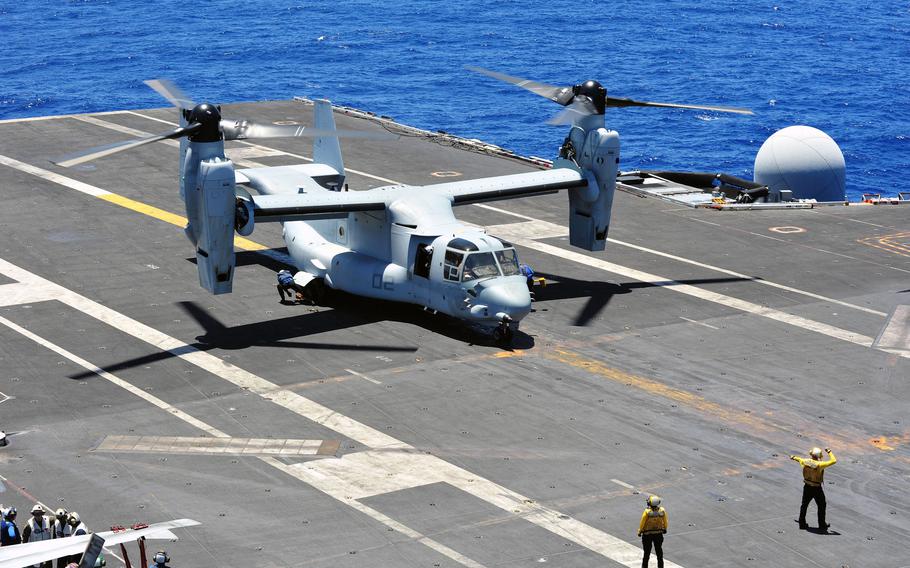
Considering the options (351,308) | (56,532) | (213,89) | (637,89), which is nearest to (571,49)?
(637,89)

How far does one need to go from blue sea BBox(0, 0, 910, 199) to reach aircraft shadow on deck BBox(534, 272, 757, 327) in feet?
158

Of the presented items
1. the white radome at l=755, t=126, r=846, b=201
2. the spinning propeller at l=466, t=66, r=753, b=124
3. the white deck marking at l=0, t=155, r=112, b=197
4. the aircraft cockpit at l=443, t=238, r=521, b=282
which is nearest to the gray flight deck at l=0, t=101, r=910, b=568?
the aircraft cockpit at l=443, t=238, r=521, b=282

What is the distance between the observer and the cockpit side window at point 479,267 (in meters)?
40.7

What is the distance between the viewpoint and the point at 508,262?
41469 mm

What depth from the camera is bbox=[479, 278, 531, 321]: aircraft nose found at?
40.0 m

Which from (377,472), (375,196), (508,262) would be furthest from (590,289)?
(377,472)

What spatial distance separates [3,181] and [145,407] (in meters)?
31.9

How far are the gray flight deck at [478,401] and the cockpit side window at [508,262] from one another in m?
2.35

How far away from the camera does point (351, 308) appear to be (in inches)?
1778

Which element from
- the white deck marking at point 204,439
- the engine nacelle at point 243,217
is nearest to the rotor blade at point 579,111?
the engine nacelle at point 243,217

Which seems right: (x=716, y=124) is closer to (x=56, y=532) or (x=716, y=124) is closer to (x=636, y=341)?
(x=636, y=341)

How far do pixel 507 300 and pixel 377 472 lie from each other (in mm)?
10204

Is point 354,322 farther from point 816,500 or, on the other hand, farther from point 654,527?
point 654,527

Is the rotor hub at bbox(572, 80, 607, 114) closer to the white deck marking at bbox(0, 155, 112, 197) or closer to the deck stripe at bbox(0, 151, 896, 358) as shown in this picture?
the deck stripe at bbox(0, 151, 896, 358)
